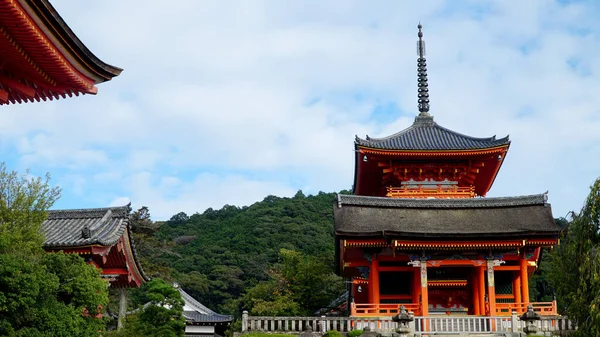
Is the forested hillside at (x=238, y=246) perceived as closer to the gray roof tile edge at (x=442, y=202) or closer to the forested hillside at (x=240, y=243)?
the forested hillside at (x=240, y=243)

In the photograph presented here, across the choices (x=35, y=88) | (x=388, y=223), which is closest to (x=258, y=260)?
(x=388, y=223)

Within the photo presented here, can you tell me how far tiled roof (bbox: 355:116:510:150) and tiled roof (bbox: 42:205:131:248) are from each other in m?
12.1

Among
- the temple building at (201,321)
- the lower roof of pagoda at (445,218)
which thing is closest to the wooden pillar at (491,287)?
the lower roof of pagoda at (445,218)

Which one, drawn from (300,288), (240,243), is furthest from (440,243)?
(240,243)

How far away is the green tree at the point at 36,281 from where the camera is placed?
14.8 meters

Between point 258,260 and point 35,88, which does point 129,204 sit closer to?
point 35,88

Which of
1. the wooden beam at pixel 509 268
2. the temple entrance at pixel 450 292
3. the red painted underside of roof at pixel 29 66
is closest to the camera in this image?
the red painted underside of roof at pixel 29 66

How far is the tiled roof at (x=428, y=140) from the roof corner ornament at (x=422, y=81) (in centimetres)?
184

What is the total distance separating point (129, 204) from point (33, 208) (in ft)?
14.7

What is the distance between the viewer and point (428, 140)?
109 ft

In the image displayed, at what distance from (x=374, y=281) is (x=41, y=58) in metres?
18.7

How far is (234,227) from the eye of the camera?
255 feet

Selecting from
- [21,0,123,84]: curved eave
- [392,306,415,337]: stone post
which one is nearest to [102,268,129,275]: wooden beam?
[392,306,415,337]: stone post

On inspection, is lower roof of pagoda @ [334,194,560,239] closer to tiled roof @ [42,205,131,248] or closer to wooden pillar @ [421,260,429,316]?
wooden pillar @ [421,260,429,316]
